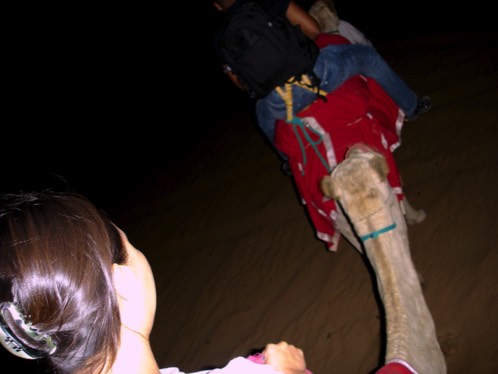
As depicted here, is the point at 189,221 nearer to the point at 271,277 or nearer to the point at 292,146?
the point at 271,277

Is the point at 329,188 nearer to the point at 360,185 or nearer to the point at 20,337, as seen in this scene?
the point at 360,185

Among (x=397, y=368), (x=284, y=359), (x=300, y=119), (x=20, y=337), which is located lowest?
(x=397, y=368)

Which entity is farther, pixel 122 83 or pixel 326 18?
pixel 122 83

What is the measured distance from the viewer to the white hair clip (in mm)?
837

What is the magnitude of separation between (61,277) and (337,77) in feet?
7.32

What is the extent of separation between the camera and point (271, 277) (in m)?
4.24

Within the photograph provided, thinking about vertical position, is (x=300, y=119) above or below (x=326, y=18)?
below

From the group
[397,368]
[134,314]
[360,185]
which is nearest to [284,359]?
[397,368]

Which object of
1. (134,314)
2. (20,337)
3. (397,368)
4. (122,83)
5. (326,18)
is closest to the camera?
(20,337)

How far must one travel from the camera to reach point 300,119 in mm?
2506

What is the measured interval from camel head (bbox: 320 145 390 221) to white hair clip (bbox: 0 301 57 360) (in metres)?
1.39

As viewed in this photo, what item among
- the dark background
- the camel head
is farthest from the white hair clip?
the dark background

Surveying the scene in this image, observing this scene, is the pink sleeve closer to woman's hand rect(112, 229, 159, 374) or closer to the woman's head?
woman's hand rect(112, 229, 159, 374)

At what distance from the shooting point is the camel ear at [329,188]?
6.21ft
